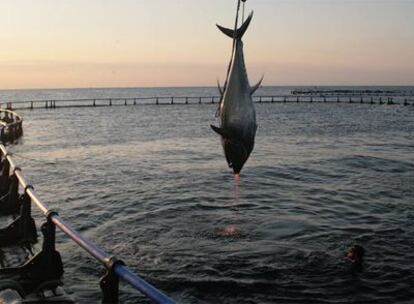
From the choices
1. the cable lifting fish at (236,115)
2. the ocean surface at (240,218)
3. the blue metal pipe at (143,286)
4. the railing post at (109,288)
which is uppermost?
the cable lifting fish at (236,115)

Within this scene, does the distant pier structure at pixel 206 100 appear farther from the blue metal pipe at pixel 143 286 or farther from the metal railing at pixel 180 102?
the blue metal pipe at pixel 143 286

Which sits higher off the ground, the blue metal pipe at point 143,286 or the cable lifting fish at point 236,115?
the cable lifting fish at point 236,115

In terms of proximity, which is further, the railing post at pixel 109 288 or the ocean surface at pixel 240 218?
the ocean surface at pixel 240 218

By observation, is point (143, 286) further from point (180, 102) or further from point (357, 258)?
point (180, 102)

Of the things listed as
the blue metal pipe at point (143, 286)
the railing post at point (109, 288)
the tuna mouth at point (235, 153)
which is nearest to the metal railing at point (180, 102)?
the tuna mouth at point (235, 153)

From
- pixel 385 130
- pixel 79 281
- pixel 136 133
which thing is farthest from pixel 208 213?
pixel 385 130

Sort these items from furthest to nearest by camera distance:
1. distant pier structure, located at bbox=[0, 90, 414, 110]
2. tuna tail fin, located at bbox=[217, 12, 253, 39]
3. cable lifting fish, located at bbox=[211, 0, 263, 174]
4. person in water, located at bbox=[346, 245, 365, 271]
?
1. distant pier structure, located at bbox=[0, 90, 414, 110]
2. person in water, located at bbox=[346, 245, 365, 271]
3. cable lifting fish, located at bbox=[211, 0, 263, 174]
4. tuna tail fin, located at bbox=[217, 12, 253, 39]

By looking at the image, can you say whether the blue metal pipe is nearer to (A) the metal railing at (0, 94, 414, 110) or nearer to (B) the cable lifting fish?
(B) the cable lifting fish

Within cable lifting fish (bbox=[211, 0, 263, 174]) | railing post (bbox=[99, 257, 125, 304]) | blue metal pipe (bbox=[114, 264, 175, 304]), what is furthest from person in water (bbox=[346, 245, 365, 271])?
blue metal pipe (bbox=[114, 264, 175, 304])

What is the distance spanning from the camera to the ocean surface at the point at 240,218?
412 inches

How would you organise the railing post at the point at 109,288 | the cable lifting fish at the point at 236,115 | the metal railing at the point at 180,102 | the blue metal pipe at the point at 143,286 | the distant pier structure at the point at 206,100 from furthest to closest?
the distant pier structure at the point at 206,100, the metal railing at the point at 180,102, the cable lifting fish at the point at 236,115, the railing post at the point at 109,288, the blue metal pipe at the point at 143,286

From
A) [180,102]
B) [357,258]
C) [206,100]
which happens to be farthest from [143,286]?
[206,100]

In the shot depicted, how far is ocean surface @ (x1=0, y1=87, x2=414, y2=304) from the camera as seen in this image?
10.5 meters

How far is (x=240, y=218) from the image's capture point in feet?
53.8
